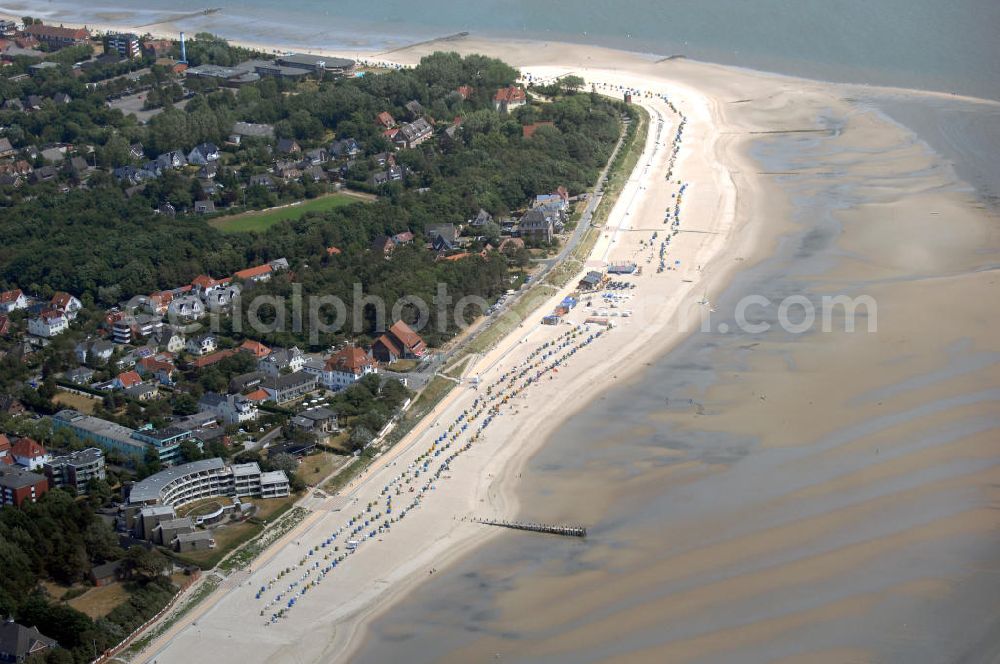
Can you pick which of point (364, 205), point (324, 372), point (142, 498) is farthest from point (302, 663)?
point (364, 205)

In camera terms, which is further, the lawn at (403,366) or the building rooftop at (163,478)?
the lawn at (403,366)

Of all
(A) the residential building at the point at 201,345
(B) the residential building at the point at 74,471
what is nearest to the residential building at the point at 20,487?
(B) the residential building at the point at 74,471

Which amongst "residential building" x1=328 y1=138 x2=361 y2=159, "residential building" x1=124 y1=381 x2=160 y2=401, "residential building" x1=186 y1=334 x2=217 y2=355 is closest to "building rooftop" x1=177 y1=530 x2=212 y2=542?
"residential building" x1=124 y1=381 x2=160 y2=401

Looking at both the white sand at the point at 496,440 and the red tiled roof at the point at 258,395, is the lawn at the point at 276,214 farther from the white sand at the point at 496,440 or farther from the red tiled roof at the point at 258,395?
the red tiled roof at the point at 258,395

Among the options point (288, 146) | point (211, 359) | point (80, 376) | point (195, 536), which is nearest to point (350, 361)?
point (211, 359)

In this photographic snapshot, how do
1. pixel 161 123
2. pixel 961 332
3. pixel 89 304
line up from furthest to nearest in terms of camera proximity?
1. pixel 161 123
2. pixel 89 304
3. pixel 961 332

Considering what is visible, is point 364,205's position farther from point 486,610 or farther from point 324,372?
point 486,610
